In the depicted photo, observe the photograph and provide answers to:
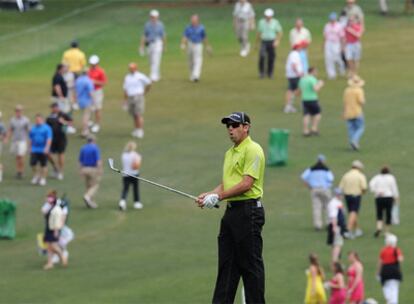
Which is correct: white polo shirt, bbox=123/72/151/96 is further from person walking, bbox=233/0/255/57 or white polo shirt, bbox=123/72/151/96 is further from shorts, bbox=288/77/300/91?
person walking, bbox=233/0/255/57

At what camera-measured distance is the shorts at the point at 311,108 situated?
112 ft

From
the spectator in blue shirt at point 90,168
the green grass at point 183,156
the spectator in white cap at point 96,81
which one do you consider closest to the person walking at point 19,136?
the green grass at point 183,156

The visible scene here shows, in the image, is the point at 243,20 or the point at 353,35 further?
the point at 243,20

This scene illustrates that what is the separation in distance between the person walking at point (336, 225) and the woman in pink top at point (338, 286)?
2.03 m

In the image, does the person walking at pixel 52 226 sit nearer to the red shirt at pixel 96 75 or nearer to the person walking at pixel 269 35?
the red shirt at pixel 96 75

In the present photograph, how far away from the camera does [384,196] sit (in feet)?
92.8

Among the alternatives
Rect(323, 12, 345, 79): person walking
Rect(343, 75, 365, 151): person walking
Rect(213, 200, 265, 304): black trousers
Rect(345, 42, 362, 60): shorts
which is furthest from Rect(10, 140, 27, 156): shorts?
Rect(213, 200, 265, 304): black trousers

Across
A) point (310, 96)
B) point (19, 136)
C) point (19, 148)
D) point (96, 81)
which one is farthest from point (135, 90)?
point (310, 96)

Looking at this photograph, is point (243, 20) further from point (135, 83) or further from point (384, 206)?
point (384, 206)

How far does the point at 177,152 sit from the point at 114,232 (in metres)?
5.65

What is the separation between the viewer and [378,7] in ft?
171

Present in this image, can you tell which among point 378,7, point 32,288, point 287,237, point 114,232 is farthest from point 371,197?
point 378,7

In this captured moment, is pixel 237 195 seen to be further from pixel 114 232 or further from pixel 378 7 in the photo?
pixel 378 7

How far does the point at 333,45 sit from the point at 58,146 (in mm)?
11254
